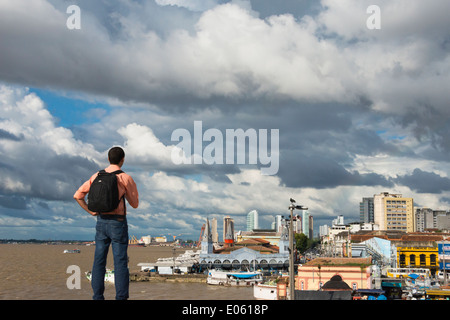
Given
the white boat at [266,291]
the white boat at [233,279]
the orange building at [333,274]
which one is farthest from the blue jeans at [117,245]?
the white boat at [233,279]

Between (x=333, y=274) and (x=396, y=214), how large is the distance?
110572mm

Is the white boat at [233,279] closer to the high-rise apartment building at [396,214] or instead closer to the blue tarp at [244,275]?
the blue tarp at [244,275]

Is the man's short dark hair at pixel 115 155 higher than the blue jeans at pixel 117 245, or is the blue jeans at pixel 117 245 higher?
the man's short dark hair at pixel 115 155

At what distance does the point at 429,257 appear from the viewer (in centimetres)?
7350

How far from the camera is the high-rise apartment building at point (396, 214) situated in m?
146

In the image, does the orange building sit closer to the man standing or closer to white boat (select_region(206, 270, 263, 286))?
white boat (select_region(206, 270, 263, 286))

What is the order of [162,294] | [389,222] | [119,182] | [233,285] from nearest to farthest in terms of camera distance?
[119,182] < [162,294] < [233,285] < [389,222]

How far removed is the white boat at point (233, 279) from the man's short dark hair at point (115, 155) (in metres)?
67.5

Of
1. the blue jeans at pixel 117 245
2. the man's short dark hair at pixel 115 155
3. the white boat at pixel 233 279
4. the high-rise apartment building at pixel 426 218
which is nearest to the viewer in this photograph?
the blue jeans at pixel 117 245

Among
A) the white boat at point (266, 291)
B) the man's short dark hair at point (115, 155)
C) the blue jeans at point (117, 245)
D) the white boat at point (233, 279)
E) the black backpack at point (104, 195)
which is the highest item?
the man's short dark hair at point (115, 155)
